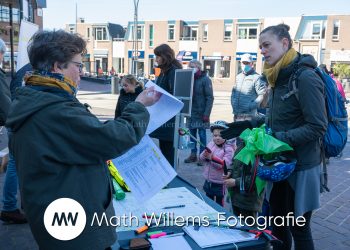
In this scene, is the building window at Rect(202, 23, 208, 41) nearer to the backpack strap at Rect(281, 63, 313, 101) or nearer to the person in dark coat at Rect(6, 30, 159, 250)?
the backpack strap at Rect(281, 63, 313, 101)

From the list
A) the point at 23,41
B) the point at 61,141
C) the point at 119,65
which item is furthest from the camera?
the point at 119,65

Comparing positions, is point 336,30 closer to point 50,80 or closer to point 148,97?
point 148,97

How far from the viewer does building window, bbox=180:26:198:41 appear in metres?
38.8

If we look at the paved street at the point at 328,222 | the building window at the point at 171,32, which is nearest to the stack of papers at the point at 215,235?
the paved street at the point at 328,222

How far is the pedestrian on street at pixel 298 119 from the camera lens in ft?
6.76

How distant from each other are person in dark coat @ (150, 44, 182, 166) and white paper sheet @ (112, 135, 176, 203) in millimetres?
2246

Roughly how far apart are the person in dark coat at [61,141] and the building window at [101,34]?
4508 cm

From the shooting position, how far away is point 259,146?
218 cm

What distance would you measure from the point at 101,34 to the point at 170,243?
46036mm

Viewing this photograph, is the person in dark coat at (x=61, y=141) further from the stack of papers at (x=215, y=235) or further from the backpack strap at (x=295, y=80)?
the backpack strap at (x=295, y=80)

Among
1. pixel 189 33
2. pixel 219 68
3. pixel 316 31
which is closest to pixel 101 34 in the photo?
pixel 189 33

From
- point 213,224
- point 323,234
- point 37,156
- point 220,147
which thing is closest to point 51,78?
point 37,156

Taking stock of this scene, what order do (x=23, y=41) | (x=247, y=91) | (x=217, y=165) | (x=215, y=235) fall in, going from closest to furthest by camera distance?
(x=215, y=235)
(x=217, y=165)
(x=23, y=41)
(x=247, y=91)

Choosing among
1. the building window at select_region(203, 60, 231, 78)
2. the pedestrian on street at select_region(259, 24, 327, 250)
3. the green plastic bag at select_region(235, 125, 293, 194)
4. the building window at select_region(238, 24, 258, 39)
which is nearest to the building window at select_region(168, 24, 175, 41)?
the building window at select_region(203, 60, 231, 78)
